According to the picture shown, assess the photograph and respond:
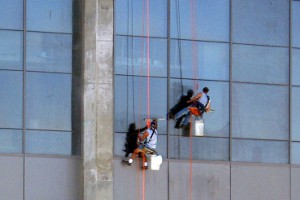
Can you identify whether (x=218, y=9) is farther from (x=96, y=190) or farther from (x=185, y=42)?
(x=96, y=190)

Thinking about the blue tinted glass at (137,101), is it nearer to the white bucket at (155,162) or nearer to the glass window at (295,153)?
the white bucket at (155,162)

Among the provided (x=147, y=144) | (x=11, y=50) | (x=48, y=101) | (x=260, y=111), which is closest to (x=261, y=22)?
(x=260, y=111)

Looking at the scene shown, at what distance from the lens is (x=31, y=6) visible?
22.1 meters

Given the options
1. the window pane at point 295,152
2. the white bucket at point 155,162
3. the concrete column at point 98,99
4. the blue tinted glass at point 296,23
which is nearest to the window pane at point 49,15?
the concrete column at point 98,99

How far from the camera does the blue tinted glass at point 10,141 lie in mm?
21547

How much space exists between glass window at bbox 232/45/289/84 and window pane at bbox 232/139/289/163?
6.05ft

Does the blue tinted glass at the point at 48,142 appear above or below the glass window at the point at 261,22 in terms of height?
below

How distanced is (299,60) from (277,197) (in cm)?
419

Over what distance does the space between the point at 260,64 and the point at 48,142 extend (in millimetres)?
6734

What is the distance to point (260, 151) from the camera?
23609 millimetres

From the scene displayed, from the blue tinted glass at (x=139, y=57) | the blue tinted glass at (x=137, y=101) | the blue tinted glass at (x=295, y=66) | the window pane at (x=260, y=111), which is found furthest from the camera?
the blue tinted glass at (x=295, y=66)

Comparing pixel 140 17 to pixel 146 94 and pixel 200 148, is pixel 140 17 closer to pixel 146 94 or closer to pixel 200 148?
pixel 146 94

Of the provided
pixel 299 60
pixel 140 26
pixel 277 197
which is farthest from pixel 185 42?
pixel 277 197

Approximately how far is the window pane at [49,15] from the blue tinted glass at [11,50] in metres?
0.46
